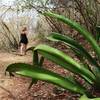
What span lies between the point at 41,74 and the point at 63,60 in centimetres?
32

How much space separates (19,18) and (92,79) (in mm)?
15830

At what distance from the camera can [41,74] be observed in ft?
15.3

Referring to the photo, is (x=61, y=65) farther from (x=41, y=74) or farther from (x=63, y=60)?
(x=41, y=74)

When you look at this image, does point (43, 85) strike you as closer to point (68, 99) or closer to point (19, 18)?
point (68, 99)

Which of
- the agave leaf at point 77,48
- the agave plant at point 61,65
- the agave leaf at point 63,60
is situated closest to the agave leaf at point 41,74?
the agave plant at point 61,65

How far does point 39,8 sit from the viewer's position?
14234 millimetres

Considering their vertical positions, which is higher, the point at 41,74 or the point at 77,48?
the point at 77,48

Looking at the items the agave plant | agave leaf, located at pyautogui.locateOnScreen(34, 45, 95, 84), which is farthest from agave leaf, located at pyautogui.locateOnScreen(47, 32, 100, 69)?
agave leaf, located at pyautogui.locateOnScreen(34, 45, 95, 84)

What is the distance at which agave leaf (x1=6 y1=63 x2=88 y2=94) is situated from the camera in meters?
4.57

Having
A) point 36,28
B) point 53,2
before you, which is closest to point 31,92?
point 53,2

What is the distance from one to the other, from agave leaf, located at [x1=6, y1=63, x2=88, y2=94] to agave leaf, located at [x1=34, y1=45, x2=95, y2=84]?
165 millimetres

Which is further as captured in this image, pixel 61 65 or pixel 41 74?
pixel 61 65

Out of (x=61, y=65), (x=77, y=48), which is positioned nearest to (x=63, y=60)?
(x=61, y=65)

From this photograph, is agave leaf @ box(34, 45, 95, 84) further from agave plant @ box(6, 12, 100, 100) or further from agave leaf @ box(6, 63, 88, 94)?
agave leaf @ box(6, 63, 88, 94)
